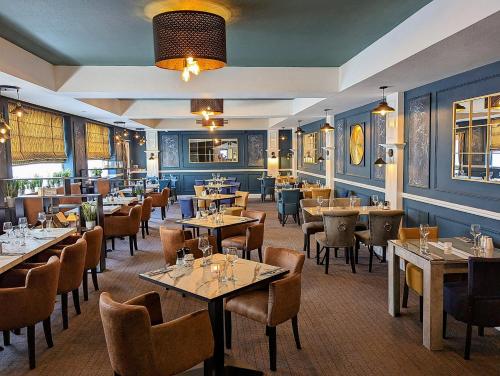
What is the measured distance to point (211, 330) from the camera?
111 inches

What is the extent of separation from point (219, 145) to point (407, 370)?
14433mm

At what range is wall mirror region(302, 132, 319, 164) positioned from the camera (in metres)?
12.9

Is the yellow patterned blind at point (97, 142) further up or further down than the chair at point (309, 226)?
further up

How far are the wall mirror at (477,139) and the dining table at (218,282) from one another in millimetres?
2818

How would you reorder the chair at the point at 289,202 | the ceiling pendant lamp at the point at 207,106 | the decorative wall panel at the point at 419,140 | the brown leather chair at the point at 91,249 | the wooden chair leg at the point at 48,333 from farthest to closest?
the chair at the point at 289,202
the ceiling pendant lamp at the point at 207,106
the decorative wall panel at the point at 419,140
the brown leather chair at the point at 91,249
the wooden chair leg at the point at 48,333

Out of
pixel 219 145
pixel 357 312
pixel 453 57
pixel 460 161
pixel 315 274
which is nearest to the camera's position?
pixel 453 57

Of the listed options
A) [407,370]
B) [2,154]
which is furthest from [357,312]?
[2,154]

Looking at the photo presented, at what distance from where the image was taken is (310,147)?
44.8ft

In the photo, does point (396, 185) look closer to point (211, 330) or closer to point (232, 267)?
point (232, 267)

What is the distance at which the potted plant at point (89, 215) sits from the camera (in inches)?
242

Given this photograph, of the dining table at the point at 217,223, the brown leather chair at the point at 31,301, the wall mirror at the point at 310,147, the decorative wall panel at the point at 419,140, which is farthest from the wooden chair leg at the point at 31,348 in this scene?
the wall mirror at the point at 310,147

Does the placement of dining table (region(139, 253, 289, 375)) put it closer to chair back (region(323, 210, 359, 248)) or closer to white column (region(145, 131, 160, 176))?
chair back (region(323, 210, 359, 248))

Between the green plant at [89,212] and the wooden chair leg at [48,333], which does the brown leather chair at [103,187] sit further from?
the wooden chair leg at [48,333]

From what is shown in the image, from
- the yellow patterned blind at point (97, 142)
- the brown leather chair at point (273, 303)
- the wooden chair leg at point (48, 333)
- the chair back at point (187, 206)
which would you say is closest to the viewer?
the brown leather chair at point (273, 303)
